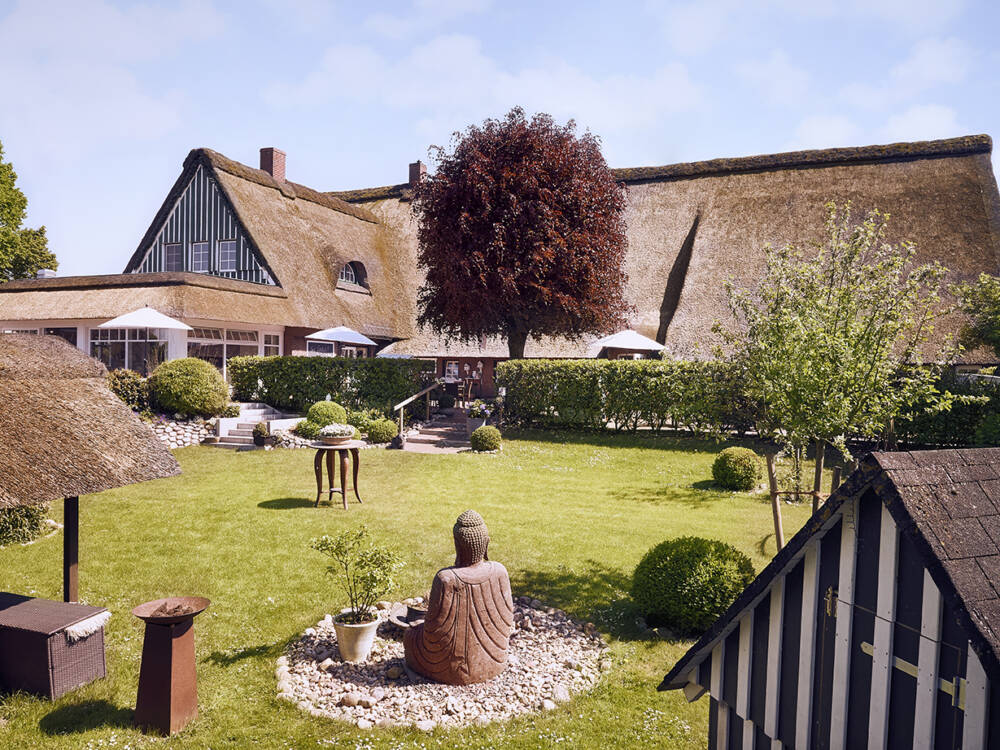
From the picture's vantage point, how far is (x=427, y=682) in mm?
6199

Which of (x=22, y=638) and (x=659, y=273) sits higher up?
(x=659, y=273)

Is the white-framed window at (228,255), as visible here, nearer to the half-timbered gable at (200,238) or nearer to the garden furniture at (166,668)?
the half-timbered gable at (200,238)

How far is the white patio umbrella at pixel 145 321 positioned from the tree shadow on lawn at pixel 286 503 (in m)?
9.83

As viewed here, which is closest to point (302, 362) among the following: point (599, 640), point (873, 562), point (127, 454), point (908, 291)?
point (127, 454)

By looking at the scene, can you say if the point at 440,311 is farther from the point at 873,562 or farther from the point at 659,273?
the point at 873,562

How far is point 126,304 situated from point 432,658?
2065 cm

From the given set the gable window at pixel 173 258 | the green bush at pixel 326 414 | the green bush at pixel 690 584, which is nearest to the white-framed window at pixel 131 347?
the gable window at pixel 173 258

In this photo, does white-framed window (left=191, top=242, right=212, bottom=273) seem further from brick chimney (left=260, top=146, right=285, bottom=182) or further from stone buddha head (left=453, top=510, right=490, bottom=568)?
stone buddha head (left=453, top=510, right=490, bottom=568)

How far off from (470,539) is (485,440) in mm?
11621

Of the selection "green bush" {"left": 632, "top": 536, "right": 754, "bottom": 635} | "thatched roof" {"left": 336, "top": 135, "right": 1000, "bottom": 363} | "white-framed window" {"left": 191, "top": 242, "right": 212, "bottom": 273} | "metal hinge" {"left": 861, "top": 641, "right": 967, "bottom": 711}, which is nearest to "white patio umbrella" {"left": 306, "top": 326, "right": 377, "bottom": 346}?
"thatched roof" {"left": 336, "top": 135, "right": 1000, "bottom": 363}

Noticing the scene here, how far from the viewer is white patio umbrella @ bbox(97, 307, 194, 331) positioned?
19547 mm

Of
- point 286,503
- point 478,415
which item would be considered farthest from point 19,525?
point 478,415

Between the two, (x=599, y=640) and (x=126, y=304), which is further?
(x=126, y=304)

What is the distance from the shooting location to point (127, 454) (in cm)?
664
